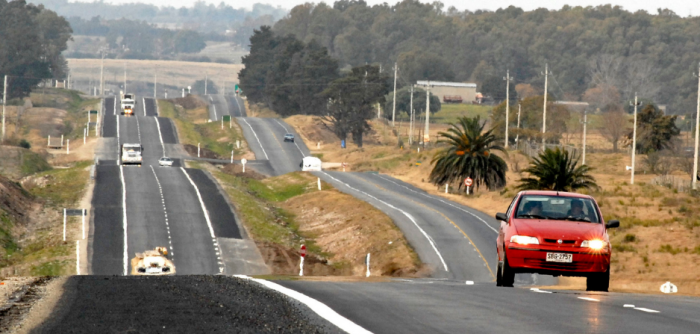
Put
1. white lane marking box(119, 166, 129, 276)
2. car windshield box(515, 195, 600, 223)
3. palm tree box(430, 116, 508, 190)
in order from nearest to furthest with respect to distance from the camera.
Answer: car windshield box(515, 195, 600, 223)
white lane marking box(119, 166, 129, 276)
palm tree box(430, 116, 508, 190)

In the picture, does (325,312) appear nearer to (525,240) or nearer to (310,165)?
(525,240)

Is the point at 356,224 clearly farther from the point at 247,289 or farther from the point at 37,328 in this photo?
the point at 37,328

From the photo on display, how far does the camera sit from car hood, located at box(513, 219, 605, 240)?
16.8 m

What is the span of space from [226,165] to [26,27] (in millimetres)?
90630

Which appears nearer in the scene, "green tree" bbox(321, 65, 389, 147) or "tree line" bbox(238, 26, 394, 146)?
"green tree" bbox(321, 65, 389, 147)

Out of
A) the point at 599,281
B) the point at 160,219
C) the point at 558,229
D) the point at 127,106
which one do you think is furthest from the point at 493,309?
the point at 127,106

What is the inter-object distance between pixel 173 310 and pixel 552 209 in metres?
10.7

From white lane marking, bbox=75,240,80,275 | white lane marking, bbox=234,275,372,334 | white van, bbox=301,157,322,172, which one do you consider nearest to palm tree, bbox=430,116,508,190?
white van, bbox=301,157,322,172

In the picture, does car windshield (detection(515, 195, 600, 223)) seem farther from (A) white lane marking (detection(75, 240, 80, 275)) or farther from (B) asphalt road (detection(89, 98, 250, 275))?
(A) white lane marking (detection(75, 240, 80, 275))

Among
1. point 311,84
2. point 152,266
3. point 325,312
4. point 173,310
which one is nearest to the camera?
point 173,310

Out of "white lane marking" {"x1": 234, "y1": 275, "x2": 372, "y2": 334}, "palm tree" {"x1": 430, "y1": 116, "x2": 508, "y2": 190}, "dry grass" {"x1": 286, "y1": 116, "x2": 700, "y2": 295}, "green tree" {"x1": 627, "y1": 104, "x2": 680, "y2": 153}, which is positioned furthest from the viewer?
"green tree" {"x1": 627, "y1": 104, "x2": 680, "y2": 153}

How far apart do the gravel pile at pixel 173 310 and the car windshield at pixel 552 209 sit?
6943 millimetres

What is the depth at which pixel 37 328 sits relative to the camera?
799cm

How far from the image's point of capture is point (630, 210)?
55.1 m
